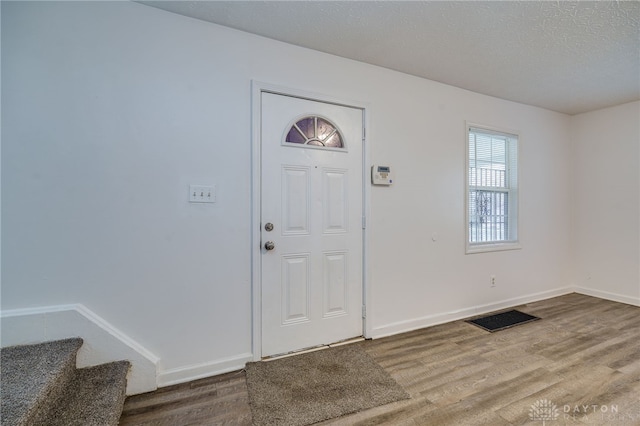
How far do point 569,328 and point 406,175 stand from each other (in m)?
2.24

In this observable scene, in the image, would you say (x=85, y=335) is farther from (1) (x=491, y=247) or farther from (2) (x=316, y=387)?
(1) (x=491, y=247)

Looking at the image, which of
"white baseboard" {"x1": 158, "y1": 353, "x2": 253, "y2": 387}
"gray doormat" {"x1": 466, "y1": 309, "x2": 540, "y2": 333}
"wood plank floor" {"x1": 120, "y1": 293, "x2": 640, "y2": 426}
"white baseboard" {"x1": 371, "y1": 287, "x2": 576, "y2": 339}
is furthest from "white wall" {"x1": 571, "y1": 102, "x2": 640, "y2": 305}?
"white baseboard" {"x1": 158, "y1": 353, "x2": 253, "y2": 387}

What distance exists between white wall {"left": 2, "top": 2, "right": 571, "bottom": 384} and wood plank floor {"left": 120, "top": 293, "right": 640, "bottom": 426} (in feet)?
0.82

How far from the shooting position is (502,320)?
2918mm

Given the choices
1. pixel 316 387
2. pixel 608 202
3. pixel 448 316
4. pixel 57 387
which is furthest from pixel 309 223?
pixel 608 202

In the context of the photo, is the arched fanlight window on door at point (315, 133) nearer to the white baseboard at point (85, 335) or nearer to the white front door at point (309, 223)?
the white front door at point (309, 223)

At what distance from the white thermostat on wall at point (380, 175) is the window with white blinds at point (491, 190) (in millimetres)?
1109

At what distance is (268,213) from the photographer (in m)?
2.16

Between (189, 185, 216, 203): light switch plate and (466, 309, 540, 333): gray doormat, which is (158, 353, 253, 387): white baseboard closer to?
(189, 185, 216, 203): light switch plate

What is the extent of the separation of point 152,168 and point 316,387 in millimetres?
1850

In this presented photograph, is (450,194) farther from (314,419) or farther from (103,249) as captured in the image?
(103,249)

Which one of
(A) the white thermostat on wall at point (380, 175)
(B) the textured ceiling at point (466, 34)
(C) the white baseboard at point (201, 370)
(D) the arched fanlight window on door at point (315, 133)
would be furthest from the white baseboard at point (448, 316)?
(B) the textured ceiling at point (466, 34)

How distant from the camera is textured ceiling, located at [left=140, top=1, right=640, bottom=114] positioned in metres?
1.81

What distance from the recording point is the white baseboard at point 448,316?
259cm
